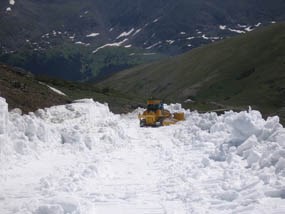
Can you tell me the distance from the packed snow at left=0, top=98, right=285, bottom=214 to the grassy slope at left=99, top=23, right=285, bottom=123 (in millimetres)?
86284

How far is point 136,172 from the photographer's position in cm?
1336

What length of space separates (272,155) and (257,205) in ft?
10.6

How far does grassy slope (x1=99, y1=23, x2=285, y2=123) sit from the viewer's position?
368 feet

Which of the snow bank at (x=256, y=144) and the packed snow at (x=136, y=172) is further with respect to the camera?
the snow bank at (x=256, y=144)

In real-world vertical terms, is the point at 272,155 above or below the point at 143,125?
below

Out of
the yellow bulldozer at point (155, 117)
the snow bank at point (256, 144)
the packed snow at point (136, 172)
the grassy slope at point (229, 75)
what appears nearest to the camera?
the packed snow at point (136, 172)

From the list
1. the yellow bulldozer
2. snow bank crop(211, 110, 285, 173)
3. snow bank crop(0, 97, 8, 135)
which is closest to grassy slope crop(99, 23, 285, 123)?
the yellow bulldozer

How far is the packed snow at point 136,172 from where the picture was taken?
9406 millimetres

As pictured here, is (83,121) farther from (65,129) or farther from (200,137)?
(200,137)

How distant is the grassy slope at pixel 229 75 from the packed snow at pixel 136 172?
86284 millimetres

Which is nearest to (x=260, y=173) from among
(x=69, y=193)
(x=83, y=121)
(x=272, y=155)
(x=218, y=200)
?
(x=272, y=155)

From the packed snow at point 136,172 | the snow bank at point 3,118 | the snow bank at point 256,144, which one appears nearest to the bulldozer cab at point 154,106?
the packed snow at point 136,172

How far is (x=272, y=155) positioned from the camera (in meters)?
11.7

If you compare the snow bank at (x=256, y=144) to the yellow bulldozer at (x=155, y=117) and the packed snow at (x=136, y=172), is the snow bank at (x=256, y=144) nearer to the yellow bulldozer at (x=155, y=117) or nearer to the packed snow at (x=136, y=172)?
the packed snow at (x=136, y=172)
